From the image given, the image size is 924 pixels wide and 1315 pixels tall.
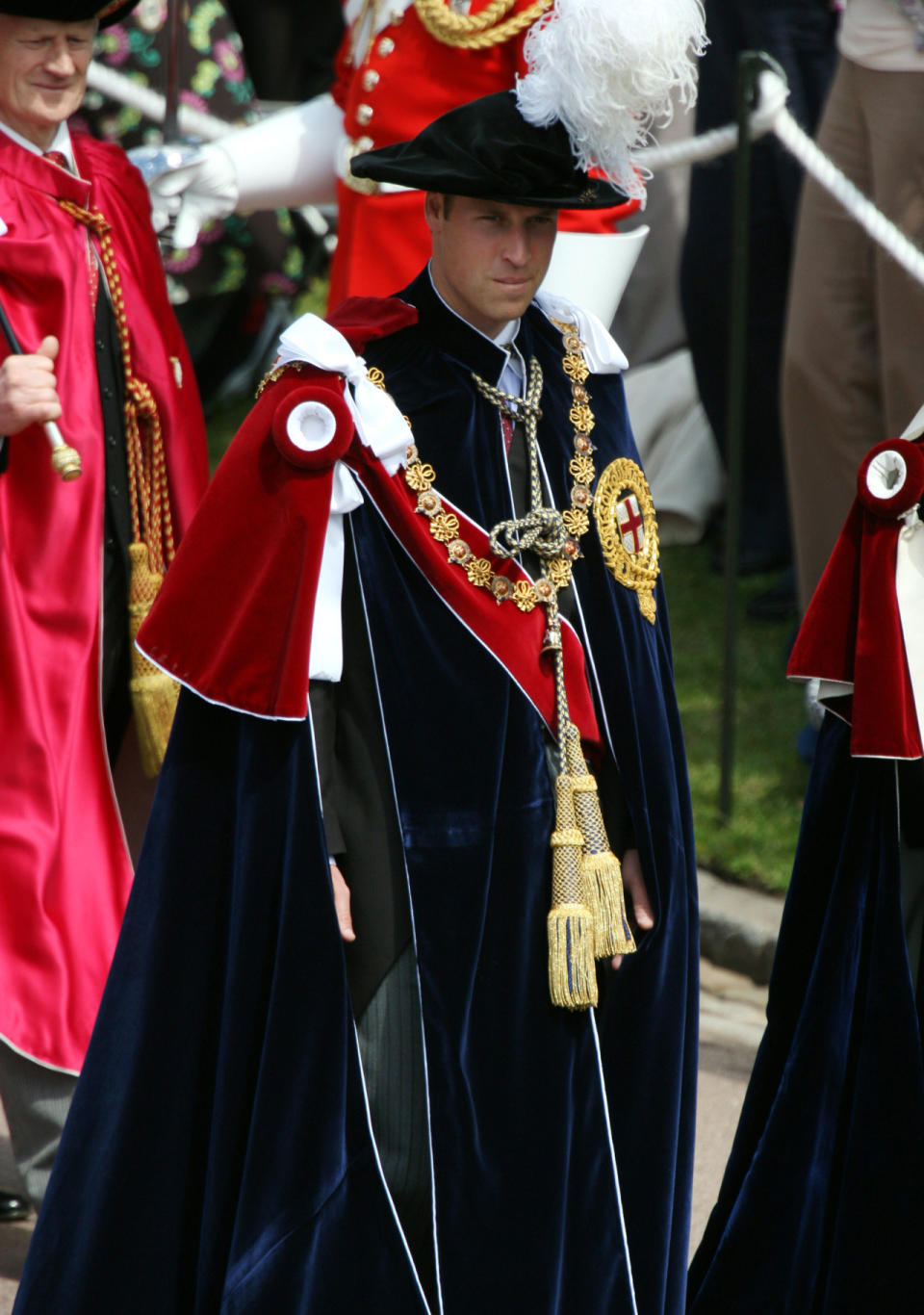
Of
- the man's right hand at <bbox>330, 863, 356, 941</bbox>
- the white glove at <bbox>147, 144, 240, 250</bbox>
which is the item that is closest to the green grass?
the white glove at <bbox>147, 144, 240, 250</bbox>

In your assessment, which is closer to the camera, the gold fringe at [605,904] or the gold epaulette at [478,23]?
the gold fringe at [605,904]

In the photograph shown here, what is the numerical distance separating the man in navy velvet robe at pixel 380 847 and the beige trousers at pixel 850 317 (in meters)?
2.38

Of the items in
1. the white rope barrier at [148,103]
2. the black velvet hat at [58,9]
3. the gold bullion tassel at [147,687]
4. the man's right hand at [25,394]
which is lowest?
the gold bullion tassel at [147,687]

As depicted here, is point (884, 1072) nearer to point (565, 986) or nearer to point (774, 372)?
point (565, 986)

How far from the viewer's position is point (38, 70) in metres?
3.55

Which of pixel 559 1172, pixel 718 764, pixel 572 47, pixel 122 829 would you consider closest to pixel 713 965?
pixel 718 764

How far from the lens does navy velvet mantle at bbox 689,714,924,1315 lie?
9.62ft

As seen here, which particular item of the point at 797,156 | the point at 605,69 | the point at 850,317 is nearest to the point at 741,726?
the point at 850,317

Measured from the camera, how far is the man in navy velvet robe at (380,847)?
8.65ft

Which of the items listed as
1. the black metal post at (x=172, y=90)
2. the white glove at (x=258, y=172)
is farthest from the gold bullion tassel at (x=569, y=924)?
the black metal post at (x=172, y=90)

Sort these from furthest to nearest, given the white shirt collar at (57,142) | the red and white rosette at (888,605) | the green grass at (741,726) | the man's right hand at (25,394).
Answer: the green grass at (741,726) → the white shirt collar at (57,142) → the man's right hand at (25,394) → the red and white rosette at (888,605)

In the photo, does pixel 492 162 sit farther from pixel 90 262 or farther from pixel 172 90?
pixel 172 90

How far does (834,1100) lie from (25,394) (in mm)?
1686

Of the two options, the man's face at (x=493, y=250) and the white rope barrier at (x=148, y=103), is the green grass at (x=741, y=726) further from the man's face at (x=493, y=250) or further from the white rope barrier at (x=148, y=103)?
the man's face at (x=493, y=250)
